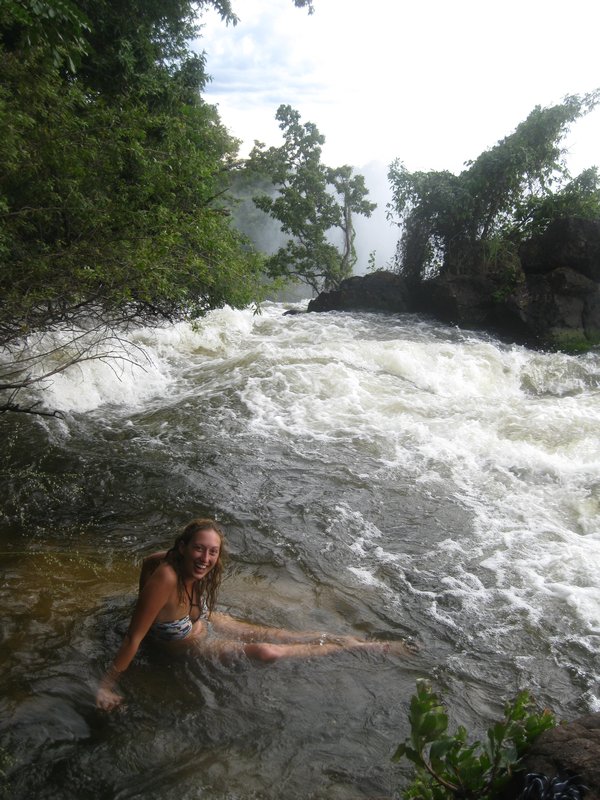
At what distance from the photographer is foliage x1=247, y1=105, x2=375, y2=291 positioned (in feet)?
61.4

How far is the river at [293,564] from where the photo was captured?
106 inches

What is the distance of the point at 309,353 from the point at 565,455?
16.9 ft

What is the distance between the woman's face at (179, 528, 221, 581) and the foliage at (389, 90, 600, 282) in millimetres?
14074

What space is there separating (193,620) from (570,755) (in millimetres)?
2103

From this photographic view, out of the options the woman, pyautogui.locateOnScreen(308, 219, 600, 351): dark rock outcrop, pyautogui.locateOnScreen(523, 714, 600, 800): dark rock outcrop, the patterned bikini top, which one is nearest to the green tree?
the woman

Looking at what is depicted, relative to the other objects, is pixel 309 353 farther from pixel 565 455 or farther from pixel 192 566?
pixel 192 566

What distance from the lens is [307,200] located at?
1870 cm

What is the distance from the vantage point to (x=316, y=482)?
5.73 m

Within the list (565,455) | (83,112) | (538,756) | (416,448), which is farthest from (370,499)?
(83,112)

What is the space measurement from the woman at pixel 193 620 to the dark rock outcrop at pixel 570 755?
146 centimetres

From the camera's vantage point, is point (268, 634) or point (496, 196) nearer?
point (268, 634)

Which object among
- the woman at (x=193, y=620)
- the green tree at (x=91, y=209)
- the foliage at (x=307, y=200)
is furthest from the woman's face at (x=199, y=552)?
the foliage at (x=307, y=200)

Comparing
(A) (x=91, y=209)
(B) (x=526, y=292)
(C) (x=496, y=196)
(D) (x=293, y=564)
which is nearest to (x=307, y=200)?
(C) (x=496, y=196)

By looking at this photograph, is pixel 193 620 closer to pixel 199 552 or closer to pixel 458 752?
pixel 199 552
